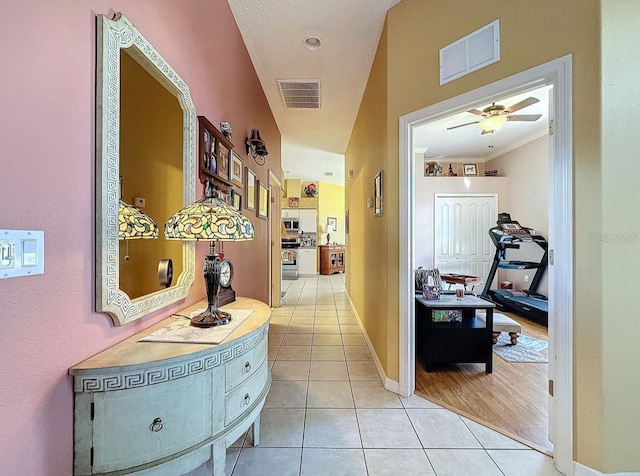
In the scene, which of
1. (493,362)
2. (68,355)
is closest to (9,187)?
(68,355)

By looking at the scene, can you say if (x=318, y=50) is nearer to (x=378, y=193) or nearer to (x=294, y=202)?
(x=378, y=193)

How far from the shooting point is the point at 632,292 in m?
1.38

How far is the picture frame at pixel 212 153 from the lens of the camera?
1700 millimetres

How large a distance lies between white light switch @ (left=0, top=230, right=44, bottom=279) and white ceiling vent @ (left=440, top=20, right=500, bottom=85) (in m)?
2.22

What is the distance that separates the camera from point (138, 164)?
1201 millimetres

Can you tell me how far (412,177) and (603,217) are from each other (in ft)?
3.54

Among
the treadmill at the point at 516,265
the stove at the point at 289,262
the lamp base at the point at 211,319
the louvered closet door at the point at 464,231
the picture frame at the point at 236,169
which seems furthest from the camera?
the stove at the point at 289,262

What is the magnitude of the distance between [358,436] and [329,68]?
10.7ft

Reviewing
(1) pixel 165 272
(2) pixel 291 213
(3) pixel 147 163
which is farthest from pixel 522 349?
(2) pixel 291 213

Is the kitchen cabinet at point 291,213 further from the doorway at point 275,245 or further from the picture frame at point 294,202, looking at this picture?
the doorway at point 275,245

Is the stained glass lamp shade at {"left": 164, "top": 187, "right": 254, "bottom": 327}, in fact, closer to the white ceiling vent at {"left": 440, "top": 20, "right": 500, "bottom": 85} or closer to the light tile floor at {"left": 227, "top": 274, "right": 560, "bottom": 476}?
the light tile floor at {"left": 227, "top": 274, "right": 560, "bottom": 476}

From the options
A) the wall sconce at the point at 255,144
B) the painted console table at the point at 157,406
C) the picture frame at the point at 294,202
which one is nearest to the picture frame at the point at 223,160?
the wall sconce at the point at 255,144

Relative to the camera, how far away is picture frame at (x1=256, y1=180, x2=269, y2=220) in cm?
329

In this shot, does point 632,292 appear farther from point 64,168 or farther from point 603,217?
point 64,168
